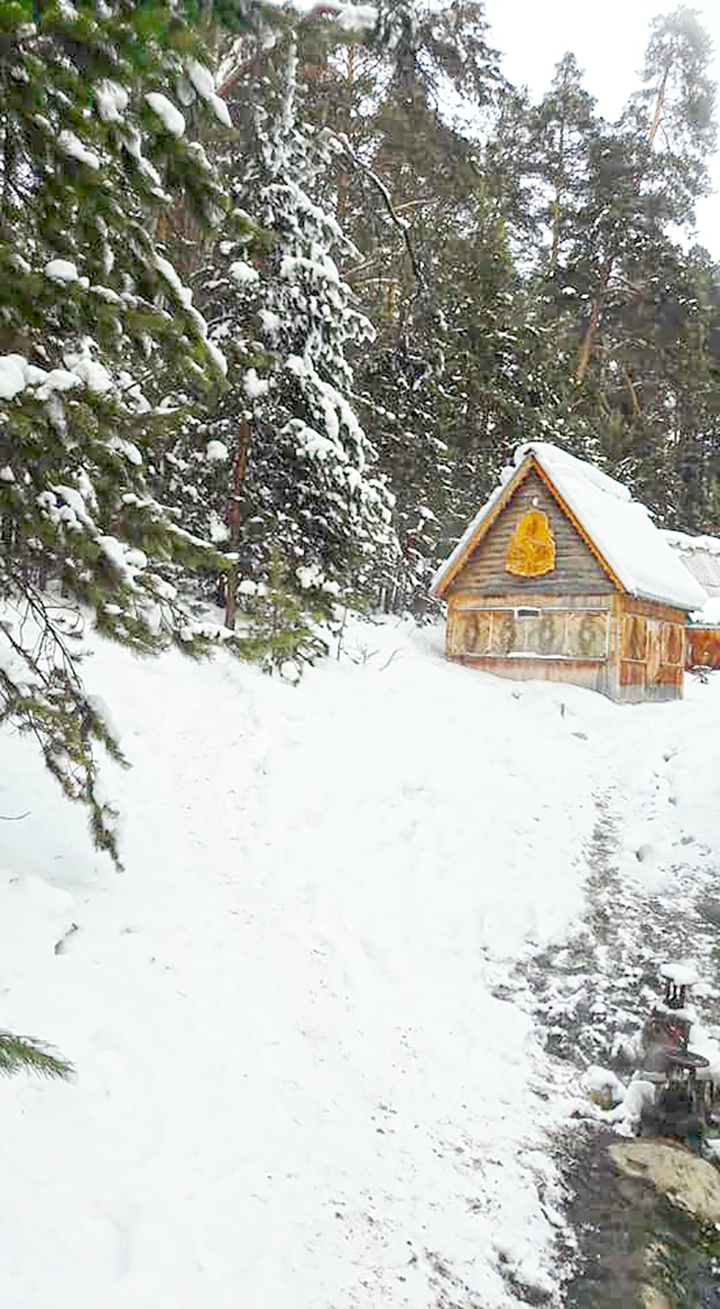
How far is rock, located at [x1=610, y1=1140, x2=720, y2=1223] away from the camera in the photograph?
15.2ft

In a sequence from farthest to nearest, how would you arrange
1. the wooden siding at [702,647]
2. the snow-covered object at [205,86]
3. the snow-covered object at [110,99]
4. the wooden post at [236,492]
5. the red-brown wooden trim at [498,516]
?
the wooden siding at [702,647] < the red-brown wooden trim at [498,516] < the wooden post at [236,492] < the snow-covered object at [205,86] < the snow-covered object at [110,99]

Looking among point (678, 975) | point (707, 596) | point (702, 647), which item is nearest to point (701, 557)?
point (702, 647)

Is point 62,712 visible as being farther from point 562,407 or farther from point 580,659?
point 562,407

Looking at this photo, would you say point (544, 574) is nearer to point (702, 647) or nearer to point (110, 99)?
point (702, 647)

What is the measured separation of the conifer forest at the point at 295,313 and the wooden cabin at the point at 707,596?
2.93 m

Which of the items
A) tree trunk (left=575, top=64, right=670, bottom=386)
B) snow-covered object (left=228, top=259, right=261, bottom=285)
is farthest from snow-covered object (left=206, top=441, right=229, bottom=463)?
tree trunk (left=575, top=64, right=670, bottom=386)

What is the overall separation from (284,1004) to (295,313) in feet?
32.5

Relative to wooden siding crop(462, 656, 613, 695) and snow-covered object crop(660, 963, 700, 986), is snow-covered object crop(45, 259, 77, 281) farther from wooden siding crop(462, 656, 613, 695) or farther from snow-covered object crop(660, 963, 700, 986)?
wooden siding crop(462, 656, 613, 695)

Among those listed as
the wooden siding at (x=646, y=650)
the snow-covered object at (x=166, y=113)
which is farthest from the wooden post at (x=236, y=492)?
the wooden siding at (x=646, y=650)

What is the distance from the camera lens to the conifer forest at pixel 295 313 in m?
3.66

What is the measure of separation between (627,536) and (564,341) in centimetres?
1079

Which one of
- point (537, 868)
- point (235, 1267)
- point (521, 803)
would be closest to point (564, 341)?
point (521, 803)

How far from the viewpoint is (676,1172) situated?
4.85 metres

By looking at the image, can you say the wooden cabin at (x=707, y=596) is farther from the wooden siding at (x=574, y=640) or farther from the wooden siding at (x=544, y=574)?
the wooden siding at (x=544, y=574)
